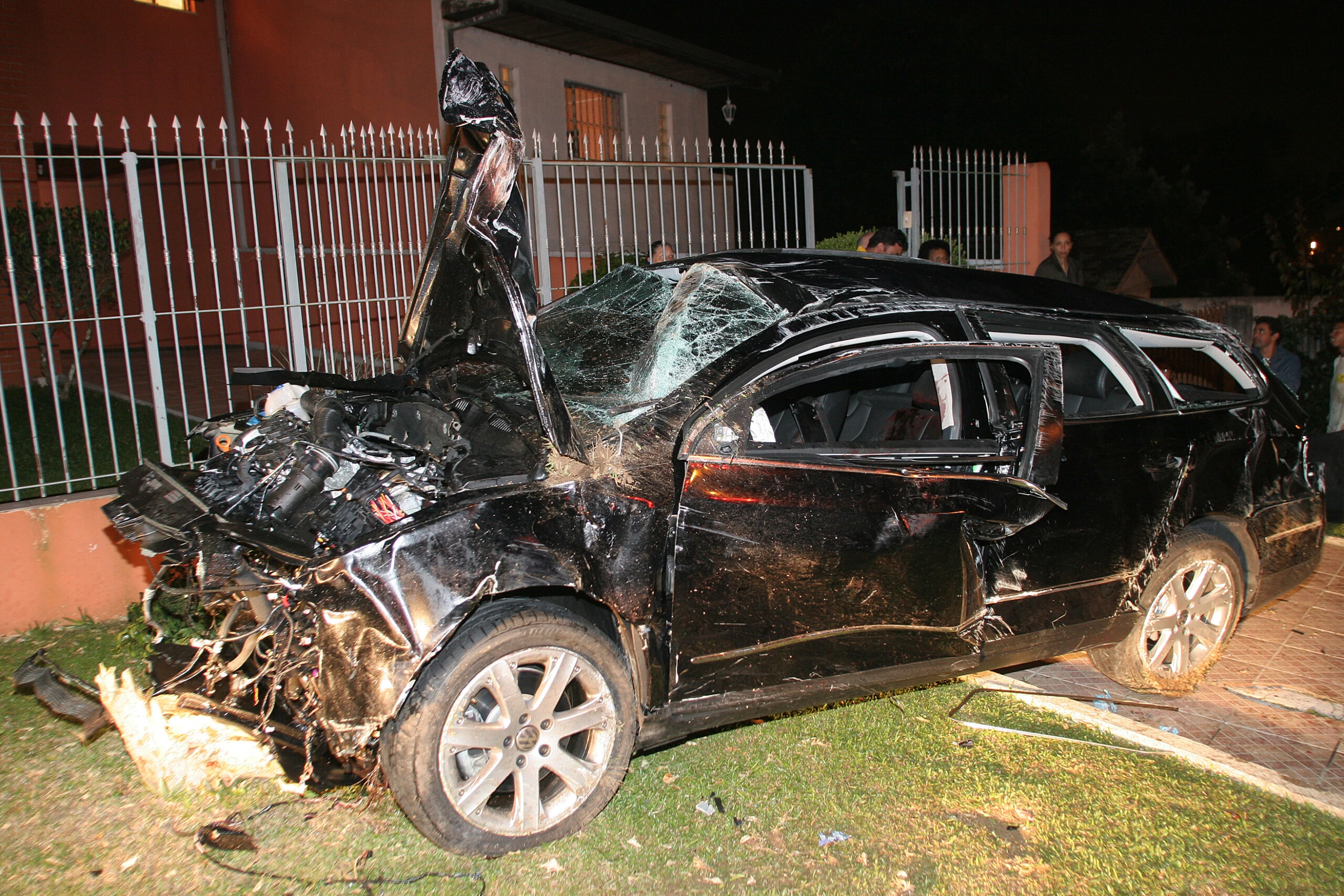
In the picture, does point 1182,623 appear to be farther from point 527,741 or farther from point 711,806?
point 527,741

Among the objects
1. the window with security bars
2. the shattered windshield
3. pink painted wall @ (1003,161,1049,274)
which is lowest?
the shattered windshield

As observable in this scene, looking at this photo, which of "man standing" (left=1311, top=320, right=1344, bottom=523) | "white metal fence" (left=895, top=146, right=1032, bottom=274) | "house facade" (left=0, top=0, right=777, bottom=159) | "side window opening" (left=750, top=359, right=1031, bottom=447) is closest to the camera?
"side window opening" (left=750, top=359, right=1031, bottom=447)

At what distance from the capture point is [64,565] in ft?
16.2

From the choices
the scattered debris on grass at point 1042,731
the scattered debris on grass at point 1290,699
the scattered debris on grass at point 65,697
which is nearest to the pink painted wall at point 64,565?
the scattered debris on grass at point 65,697

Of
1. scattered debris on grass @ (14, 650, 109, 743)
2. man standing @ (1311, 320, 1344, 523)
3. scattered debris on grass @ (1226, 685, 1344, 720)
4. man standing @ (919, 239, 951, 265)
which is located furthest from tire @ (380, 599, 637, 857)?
man standing @ (1311, 320, 1344, 523)

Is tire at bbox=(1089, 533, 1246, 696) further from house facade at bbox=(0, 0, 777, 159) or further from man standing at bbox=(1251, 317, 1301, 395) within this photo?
house facade at bbox=(0, 0, 777, 159)

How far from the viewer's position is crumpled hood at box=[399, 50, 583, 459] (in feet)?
10.0

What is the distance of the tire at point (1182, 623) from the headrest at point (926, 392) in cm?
115

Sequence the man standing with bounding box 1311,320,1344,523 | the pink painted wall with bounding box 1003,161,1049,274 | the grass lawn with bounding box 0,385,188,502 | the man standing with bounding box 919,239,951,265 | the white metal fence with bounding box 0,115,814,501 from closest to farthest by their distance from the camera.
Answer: the white metal fence with bounding box 0,115,814,501
the grass lawn with bounding box 0,385,188,502
the man standing with bounding box 1311,320,1344,523
the man standing with bounding box 919,239,951,265
the pink painted wall with bounding box 1003,161,1049,274

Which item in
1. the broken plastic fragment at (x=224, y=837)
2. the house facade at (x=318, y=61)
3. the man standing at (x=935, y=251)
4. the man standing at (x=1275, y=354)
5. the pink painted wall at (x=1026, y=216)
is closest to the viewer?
the broken plastic fragment at (x=224, y=837)

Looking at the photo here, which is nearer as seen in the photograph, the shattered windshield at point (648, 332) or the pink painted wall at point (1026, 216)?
the shattered windshield at point (648, 332)

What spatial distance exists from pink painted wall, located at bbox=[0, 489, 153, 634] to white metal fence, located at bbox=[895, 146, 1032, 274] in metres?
7.45

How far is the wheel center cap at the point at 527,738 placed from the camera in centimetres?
289

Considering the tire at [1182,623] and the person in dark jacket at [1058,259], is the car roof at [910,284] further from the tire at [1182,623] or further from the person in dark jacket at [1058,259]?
the person in dark jacket at [1058,259]
